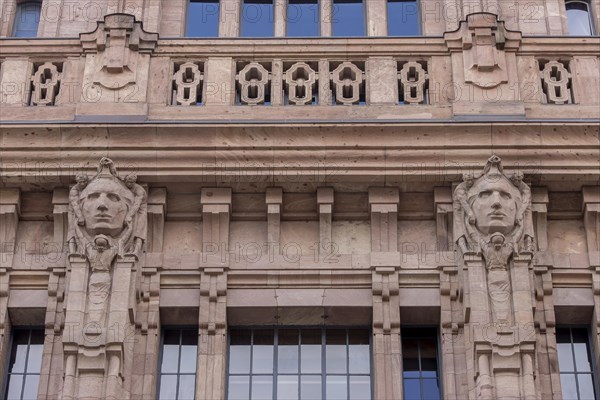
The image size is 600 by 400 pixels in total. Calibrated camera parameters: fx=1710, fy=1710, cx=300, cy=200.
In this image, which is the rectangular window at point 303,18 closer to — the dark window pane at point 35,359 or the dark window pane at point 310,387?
the dark window pane at point 310,387

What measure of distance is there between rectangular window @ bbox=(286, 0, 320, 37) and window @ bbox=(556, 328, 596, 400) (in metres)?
6.71

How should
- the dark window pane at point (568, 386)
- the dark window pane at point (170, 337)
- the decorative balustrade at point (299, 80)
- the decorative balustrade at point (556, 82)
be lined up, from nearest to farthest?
the dark window pane at point (568, 386) → the dark window pane at point (170, 337) → the decorative balustrade at point (299, 80) → the decorative balustrade at point (556, 82)

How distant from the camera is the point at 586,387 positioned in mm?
24031

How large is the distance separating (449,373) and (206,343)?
3418 millimetres

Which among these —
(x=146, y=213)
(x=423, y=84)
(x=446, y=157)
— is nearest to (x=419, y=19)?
(x=423, y=84)

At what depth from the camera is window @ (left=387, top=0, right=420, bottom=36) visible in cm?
2773

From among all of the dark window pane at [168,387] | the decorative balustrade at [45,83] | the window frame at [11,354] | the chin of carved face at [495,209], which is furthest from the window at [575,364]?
the decorative balustrade at [45,83]

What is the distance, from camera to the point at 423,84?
2627 cm

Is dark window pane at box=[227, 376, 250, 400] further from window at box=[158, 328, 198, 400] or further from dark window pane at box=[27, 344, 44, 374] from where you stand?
dark window pane at box=[27, 344, 44, 374]

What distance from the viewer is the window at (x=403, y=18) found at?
91.0ft

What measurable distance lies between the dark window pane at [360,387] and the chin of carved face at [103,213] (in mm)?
3979

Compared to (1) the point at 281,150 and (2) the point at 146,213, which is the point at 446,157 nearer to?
(1) the point at 281,150

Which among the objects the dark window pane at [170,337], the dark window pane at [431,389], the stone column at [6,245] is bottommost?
the dark window pane at [431,389]

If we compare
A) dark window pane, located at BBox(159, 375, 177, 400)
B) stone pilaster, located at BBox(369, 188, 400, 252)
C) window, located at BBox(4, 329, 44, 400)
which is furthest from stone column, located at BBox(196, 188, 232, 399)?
window, located at BBox(4, 329, 44, 400)
